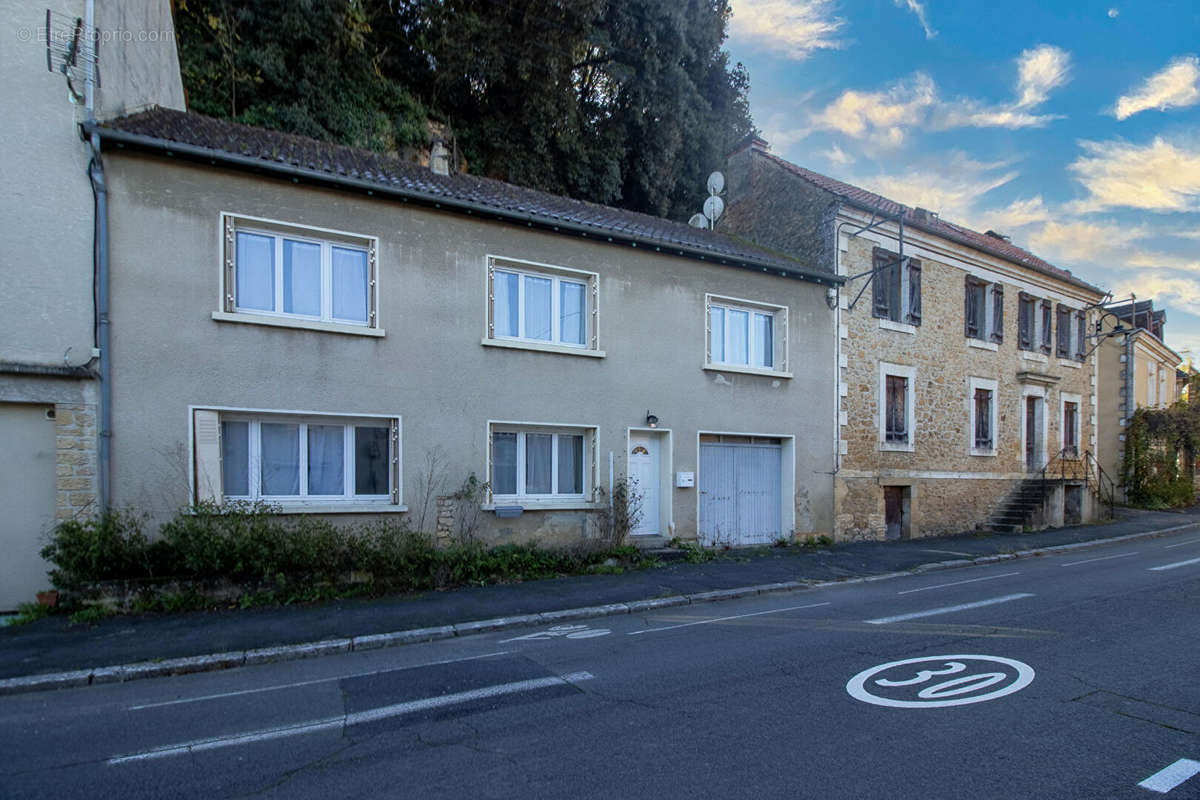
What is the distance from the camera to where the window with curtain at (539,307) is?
35.8 ft

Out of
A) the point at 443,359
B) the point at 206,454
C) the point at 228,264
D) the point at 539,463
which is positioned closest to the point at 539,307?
the point at 443,359

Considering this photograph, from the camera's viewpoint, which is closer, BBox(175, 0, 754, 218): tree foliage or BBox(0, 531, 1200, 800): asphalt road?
BBox(0, 531, 1200, 800): asphalt road

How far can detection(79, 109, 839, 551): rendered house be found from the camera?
853 cm

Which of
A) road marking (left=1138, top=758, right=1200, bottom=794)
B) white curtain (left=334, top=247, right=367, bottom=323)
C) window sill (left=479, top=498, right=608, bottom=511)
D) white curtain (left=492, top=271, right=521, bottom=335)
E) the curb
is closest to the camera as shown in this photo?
road marking (left=1138, top=758, right=1200, bottom=794)

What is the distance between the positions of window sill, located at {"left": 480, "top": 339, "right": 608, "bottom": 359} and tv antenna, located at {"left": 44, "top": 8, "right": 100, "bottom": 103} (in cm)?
594

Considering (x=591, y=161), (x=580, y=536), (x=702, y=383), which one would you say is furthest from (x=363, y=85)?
(x=580, y=536)

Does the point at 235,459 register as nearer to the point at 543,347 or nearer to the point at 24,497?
the point at 24,497

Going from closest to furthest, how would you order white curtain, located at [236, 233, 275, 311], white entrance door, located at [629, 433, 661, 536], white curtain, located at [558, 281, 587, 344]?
white curtain, located at [236, 233, 275, 311]
white curtain, located at [558, 281, 587, 344]
white entrance door, located at [629, 433, 661, 536]

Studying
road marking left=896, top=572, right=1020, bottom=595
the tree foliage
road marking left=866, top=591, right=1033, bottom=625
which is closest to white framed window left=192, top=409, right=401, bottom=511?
road marking left=866, top=591, right=1033, bottom=625

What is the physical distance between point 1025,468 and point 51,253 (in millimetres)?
22119

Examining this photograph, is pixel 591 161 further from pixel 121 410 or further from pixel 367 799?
pixel 367 799

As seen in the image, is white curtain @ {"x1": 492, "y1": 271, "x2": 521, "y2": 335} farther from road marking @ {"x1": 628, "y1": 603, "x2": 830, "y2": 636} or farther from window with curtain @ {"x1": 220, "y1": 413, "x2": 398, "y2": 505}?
road marking @ {"x1": 628, "y1": 603, "x2": 830, "y2": 636}

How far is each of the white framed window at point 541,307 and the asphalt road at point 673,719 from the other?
5168 millimetres

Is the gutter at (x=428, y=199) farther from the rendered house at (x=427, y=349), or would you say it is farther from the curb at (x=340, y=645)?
the curb at (x=340, y=645)
